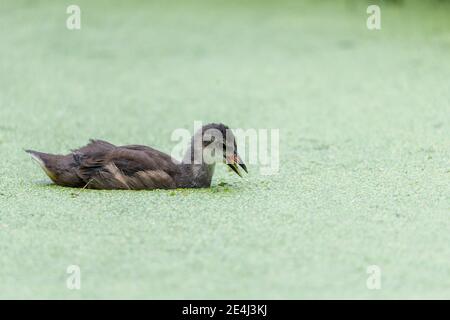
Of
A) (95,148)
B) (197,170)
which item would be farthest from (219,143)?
(95,148)

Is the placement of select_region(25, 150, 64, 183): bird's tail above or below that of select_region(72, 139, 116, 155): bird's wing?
below

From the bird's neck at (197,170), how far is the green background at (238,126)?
0.05 meters

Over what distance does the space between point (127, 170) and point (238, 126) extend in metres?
1.15

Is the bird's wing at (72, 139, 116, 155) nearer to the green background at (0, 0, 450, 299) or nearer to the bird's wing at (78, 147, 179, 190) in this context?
the bird's wing at (78, 147, 179, 190)

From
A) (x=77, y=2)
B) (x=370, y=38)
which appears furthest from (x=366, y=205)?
(x=77, y=2)

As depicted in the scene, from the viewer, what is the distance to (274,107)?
15.1ft

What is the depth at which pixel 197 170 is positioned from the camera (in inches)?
130

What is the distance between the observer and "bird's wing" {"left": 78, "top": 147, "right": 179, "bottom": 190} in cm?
325

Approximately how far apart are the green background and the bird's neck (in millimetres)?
54

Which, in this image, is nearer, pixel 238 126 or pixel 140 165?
pixel 140 165

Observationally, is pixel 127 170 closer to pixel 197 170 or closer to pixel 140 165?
pixel 140 165

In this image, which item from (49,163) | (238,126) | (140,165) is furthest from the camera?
(238,126)

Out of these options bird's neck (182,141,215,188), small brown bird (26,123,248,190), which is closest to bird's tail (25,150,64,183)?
small brown bird (26,123,248,190)

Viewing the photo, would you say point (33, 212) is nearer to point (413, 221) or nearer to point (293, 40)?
point (413, 221)
